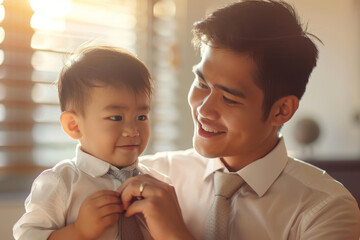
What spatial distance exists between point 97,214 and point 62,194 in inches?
5.7

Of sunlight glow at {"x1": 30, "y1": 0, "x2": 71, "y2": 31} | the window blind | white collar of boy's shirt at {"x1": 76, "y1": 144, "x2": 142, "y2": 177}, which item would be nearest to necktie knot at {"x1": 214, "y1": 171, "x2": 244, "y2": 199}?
white collar of boy's shirt at {"x1": 76, "y1": 144, "x2": 142, "y2": 177}

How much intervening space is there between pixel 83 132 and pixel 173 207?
348 mm

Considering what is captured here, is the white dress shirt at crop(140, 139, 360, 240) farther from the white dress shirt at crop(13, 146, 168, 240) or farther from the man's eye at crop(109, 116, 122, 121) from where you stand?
the man's eye at crop(109, 116, 122, 121)

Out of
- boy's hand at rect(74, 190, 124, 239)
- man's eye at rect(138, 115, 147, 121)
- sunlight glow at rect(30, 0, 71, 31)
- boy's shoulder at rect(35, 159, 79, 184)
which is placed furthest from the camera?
sunlight glow at rect(30, 0, 71, 31)

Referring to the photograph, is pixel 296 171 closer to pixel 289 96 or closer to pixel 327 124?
pixel 289 96

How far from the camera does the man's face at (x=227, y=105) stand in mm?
1394

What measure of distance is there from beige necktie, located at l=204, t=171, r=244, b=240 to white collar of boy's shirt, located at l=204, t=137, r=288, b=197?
1.4 inches

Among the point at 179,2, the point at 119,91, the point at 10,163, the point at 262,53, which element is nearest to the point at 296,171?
the point at 262,53

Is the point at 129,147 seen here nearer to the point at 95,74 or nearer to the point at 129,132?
the point at 129,132

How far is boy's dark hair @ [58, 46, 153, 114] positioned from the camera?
1248 millimetres

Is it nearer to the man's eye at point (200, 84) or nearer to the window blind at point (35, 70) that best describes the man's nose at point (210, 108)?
the man's eye at point (200, 84)

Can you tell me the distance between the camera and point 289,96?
1.51 m

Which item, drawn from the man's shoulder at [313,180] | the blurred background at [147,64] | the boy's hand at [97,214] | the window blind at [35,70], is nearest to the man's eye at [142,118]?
the boy's hand at [97,214]

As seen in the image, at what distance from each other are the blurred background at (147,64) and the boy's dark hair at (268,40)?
0.20 m
